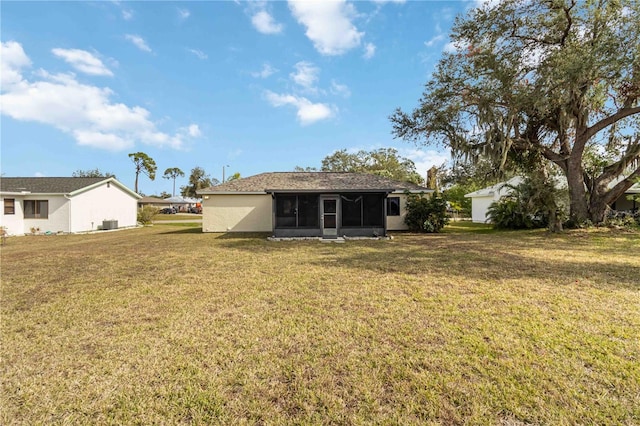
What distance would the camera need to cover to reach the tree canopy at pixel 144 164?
48656 mm

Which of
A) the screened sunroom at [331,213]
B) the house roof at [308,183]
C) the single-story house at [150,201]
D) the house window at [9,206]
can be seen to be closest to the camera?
the screened sunroom at [331,213]

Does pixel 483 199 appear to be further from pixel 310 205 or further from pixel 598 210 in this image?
pixel 310 205

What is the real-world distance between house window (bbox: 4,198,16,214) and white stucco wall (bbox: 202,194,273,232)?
1030 cm

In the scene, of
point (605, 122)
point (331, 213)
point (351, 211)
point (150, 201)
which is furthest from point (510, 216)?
point (150, 201)

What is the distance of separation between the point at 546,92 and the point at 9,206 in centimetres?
2684

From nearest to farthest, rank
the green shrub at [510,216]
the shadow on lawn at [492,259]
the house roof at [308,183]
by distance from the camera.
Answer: the shadow on lawn at [492,259] < the house roof at [308,183] < the green shrub at [510,216]

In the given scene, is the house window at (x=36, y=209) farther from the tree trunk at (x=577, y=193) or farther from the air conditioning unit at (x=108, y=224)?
the tree trunk at (x=577, y=193)

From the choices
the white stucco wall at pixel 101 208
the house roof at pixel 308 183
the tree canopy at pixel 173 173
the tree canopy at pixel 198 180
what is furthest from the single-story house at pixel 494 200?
the tree canopy at pixel 173 173

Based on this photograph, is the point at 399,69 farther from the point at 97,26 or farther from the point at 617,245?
the point at 97,26

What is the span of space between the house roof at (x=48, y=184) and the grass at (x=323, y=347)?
13644 mm

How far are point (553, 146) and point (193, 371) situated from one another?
64.4 ft

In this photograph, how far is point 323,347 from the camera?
321 centimetres

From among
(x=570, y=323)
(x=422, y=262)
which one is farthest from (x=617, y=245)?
(x=570, y=323)

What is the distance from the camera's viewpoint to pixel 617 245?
1012 cm
